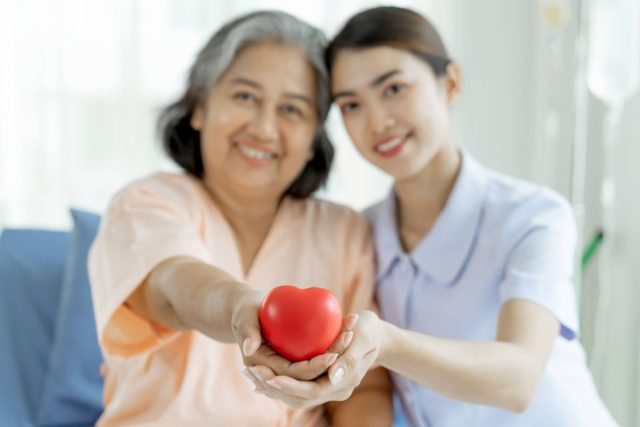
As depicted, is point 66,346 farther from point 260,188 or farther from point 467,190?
point 467,190

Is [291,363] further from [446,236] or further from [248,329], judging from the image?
[446,236]

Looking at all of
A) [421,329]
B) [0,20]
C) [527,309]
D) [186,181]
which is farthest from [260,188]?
[0,20]

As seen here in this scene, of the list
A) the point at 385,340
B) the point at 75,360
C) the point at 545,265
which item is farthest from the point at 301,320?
the point at 75,360

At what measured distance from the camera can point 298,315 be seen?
0.96 metres

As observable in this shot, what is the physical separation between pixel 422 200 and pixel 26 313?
3.23ft

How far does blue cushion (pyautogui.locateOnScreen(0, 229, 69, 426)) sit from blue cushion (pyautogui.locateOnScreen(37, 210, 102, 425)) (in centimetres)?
4

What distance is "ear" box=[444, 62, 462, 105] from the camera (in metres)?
1.67

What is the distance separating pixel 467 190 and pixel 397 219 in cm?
18

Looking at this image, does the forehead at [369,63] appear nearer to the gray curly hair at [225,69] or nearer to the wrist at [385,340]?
the gray curly hair at [225,69]

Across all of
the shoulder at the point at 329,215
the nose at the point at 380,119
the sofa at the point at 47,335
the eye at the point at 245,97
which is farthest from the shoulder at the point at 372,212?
the sofa at the point at 47,335

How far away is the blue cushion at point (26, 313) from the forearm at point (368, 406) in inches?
28.3

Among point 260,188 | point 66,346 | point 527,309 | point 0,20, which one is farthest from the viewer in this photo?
point 0,20

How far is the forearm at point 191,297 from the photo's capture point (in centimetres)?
117

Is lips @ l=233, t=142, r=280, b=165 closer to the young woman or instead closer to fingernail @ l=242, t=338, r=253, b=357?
the young woman
